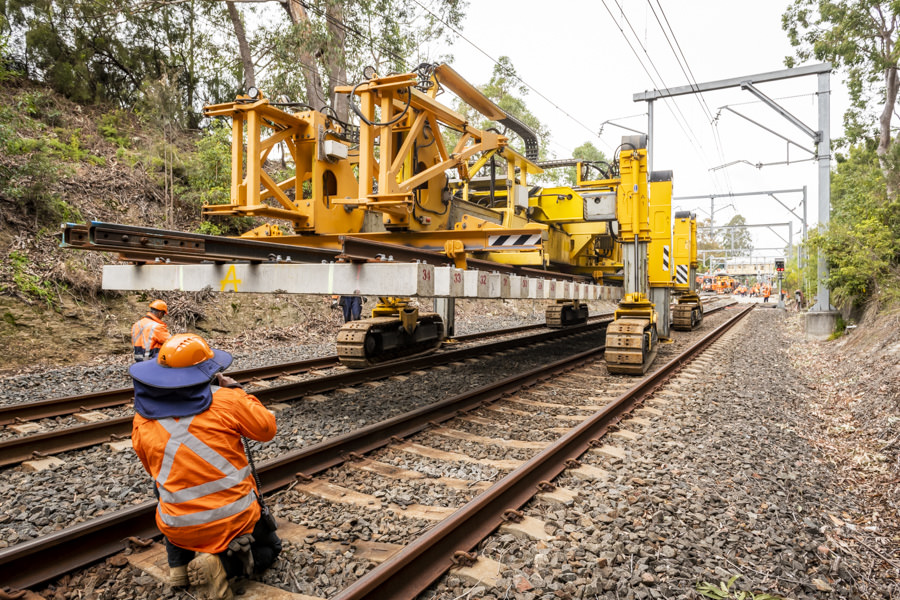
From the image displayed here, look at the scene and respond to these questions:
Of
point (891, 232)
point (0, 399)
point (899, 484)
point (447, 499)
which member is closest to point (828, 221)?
point (891, 232)

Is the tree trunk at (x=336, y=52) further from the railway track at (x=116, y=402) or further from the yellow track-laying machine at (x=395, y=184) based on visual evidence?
the railway track at (x=116, y=402)

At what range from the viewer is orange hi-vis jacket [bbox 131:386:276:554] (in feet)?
7.58

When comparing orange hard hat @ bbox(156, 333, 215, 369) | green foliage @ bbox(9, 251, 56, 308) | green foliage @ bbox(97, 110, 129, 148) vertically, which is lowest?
orange hard hat @ bbox(156, 333, 215, 369)

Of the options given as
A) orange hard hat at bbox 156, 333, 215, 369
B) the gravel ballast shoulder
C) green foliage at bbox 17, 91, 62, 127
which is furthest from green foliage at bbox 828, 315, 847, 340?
green foliage at bbox 17, 91, 62, 127

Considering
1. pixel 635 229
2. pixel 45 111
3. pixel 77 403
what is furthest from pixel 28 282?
pixel 635 229

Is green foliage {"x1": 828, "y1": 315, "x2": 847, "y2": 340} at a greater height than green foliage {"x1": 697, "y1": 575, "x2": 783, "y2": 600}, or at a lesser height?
greater

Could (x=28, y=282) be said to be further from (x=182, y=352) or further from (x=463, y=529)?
(x=463, y=529)

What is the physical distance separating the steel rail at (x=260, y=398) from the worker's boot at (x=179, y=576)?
2.70m

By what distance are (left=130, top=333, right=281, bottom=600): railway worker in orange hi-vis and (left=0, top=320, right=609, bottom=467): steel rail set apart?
284 cm

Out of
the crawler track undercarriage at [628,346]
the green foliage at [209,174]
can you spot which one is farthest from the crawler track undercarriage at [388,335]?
the green foliage at [209,174]

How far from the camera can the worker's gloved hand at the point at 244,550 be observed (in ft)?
8.15

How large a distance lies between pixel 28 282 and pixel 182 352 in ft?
30.9

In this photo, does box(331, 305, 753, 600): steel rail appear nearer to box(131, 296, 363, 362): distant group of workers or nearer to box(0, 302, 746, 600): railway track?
box(0, 302, 746, 600): railway track

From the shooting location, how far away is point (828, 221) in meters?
13.4
